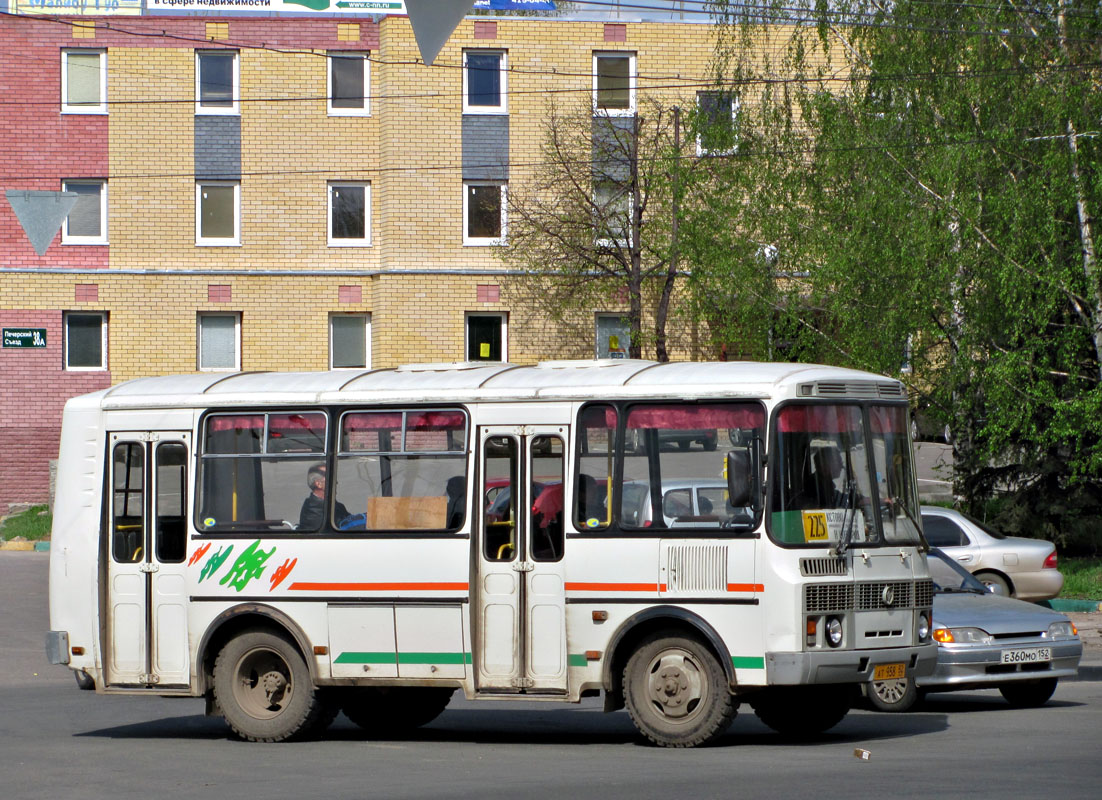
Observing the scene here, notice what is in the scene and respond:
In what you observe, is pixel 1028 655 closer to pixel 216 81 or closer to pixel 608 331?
pixel 608 331

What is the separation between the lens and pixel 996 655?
44.1ft

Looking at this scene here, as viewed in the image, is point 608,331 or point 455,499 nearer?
point 455,499

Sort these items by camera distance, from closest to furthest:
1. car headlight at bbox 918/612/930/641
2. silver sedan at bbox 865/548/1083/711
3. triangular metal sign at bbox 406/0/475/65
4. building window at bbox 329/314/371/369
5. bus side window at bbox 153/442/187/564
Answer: triangular metal sign at bbox 406/0/475/65 < car headlight at bbox 918/612/930/641 < bus side window at bbox 153/442/187/564 < silver sedan at bbox 865/548/1083/711 < building window at bbox 329/314/371/369

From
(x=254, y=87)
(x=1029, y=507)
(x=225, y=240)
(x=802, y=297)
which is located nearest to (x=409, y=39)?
(x=254, y=87)

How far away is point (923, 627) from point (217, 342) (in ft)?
91.1

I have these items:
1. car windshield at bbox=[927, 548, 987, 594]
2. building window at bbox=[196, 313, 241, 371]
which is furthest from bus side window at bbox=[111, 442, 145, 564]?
building window at bbox=[196, 313, 241, 371]

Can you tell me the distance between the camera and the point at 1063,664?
13.7 meters

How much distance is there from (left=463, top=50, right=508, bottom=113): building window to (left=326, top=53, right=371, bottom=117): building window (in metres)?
2.21

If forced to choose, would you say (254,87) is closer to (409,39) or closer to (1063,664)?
(409,39)

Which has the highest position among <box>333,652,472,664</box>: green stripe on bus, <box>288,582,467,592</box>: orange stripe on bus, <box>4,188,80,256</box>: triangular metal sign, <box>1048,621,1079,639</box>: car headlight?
<box>4,188,80,256</box>: triangular metal sign

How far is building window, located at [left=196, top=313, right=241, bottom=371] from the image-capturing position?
37375 mm

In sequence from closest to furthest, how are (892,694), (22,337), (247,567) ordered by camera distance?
(247,567), (892,694), (22,337)

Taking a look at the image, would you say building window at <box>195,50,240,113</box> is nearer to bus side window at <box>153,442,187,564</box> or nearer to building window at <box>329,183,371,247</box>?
building window at <box>329,183,371,247</box>

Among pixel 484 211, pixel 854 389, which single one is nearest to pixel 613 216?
pixel 484 211
